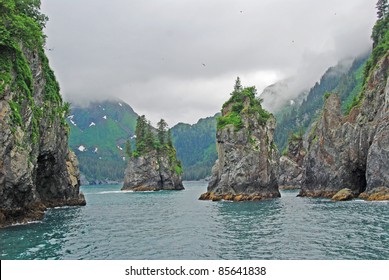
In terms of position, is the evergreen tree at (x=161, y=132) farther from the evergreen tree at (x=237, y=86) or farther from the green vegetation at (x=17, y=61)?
the green vegetation at (x=17, y=61)

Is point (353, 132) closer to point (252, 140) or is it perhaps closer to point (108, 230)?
point (252, 140)

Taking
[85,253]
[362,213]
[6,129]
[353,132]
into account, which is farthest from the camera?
[353,132]

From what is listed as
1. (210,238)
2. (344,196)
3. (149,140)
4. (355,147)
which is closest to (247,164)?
(344,196)

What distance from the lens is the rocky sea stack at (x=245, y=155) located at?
85.4 metres

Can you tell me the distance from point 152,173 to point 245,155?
244 feet

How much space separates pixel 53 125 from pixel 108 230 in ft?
88.7

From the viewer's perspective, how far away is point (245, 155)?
86.6 m

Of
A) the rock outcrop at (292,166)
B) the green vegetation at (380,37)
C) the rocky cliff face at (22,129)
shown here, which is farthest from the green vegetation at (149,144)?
the rocky cliff face at (22,129)

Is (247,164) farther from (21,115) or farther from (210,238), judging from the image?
(21,115)

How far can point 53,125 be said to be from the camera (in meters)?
61.4

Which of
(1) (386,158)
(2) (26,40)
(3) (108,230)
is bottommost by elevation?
(3) (108,230)

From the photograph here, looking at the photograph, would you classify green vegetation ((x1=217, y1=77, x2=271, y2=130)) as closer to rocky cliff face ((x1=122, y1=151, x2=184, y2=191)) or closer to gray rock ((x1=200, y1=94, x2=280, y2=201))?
gray rock ((x1=200, y1=94, x2=280, y2=201))

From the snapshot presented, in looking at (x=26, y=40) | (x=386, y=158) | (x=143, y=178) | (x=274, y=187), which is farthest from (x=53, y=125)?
(x=143, y=178)

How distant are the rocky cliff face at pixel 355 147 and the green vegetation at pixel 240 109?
17189 millimetres
